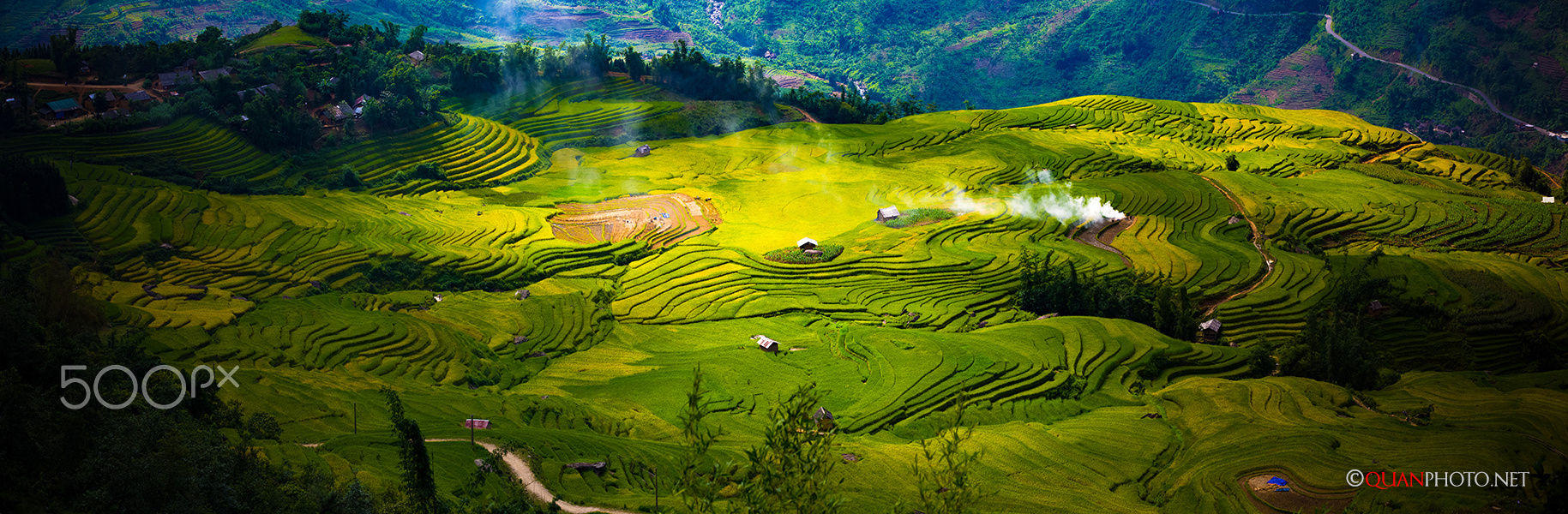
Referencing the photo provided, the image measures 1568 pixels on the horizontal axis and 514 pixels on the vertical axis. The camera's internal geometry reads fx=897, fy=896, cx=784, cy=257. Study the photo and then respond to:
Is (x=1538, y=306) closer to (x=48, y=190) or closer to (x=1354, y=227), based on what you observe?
(x=1354, y=227)

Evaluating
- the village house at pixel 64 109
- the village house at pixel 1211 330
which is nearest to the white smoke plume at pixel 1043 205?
the village house at pixel 1211 330

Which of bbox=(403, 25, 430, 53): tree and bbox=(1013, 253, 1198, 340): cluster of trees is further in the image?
bbox=(403, 25, 430, 53): tree

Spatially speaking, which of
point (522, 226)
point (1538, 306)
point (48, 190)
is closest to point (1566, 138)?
point (1538, 306)

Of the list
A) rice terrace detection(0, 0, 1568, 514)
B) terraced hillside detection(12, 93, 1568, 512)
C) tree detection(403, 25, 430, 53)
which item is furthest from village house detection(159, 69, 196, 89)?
tree detection(403, 25, 430, 53)

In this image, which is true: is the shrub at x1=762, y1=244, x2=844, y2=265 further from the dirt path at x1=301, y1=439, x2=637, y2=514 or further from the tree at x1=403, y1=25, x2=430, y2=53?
the tree at x1=403, y1=25, x2=430, y2=53

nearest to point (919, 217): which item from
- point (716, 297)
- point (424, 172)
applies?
point (716, 297)
